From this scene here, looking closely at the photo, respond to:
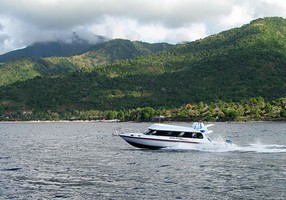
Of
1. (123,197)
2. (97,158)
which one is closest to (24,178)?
(123,197)

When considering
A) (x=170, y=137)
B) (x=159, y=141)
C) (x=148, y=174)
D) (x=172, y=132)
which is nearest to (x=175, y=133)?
(x=172, y=132)

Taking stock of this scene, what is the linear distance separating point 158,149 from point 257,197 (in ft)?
110

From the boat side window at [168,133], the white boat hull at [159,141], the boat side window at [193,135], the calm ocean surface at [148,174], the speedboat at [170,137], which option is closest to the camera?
the calm ocean surface at [148,174]

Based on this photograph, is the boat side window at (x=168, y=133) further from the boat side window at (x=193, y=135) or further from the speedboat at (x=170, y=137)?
the boat side window at (x=193, y=135)

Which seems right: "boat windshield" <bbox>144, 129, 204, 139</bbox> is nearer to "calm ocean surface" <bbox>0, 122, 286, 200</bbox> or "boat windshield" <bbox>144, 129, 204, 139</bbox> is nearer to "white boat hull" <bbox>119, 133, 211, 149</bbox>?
"white boat hull" <bbox>119, 133, 211, 149</bbox>

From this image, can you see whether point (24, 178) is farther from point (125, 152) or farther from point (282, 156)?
point (282, 156)

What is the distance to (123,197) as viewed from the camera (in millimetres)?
34938

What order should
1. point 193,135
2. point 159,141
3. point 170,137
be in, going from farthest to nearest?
point 193,135
point 159,141
point 170,137

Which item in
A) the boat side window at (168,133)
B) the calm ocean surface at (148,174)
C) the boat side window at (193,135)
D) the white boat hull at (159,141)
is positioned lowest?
the calm ocean surface at (148,174)

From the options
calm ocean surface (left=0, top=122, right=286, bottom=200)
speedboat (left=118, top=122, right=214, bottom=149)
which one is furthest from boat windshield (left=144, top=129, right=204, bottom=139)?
calm ocean surface (left=0, top=122, right=286, bottom=200)

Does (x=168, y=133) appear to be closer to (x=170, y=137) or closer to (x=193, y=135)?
(x=170, y=137)

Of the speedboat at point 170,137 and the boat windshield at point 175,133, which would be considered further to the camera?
the speedboat at point 170,137

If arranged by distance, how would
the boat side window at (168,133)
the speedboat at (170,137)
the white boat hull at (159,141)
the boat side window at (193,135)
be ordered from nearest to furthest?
1. the boat side window at (168,133)
2. the speedboat at (170,137)
3. the white boat hull at (159,141)
4. the boat side window at (193,135)

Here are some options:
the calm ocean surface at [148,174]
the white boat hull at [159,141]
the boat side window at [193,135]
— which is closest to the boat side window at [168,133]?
the white boat hull at [159,141]
